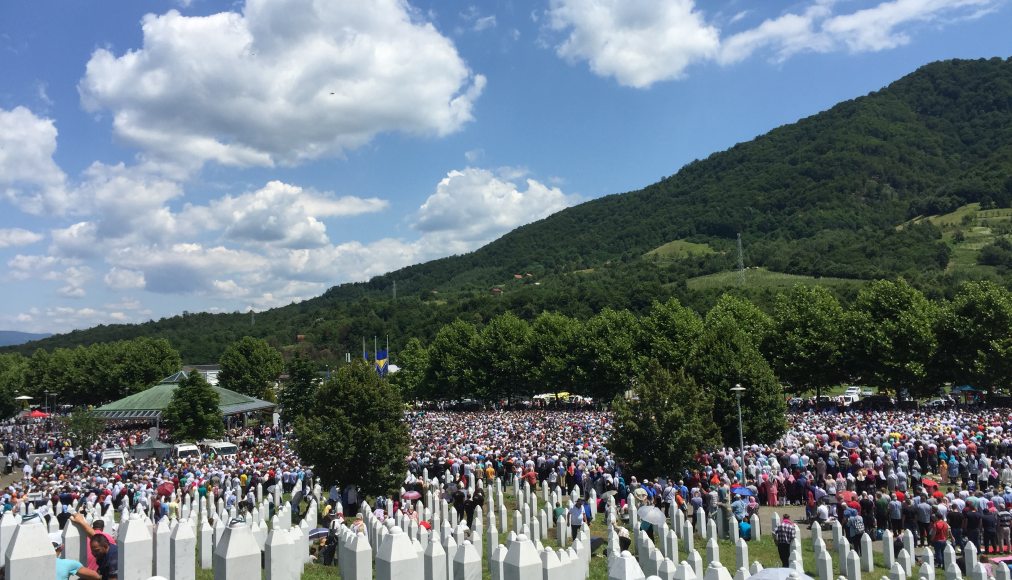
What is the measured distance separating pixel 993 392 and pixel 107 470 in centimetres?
4774

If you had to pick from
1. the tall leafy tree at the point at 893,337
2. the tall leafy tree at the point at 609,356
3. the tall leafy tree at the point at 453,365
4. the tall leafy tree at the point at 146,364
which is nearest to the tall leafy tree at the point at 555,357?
the tall leafy tree at the point at 609,356

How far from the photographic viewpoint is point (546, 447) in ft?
98.2

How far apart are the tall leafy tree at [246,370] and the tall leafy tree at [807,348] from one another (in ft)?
174

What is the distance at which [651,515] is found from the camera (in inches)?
613

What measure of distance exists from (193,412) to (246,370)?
38542mm

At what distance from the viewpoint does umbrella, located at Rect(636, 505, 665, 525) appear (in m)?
15.4

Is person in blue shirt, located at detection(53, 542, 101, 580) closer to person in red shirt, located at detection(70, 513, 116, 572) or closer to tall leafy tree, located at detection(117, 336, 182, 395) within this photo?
person in red shirt, located at detection(70, 513, 116, 572)

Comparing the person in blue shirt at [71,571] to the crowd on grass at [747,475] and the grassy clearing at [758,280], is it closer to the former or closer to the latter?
the crowd on grass at [747,475]

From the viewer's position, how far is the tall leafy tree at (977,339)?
42.2 metres

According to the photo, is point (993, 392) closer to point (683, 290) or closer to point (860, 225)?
point (683, 290)

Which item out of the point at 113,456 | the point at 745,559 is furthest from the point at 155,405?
Answer: the point at 745,559

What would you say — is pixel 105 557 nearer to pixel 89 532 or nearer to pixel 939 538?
pixel 89 532

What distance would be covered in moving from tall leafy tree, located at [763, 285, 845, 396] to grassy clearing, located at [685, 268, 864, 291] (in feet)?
258

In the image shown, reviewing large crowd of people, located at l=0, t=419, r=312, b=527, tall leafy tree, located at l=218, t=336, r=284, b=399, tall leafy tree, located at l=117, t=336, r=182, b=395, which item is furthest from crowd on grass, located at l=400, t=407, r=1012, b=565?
tall leafy tree, located at l=117, t=336, r=182, b=395
